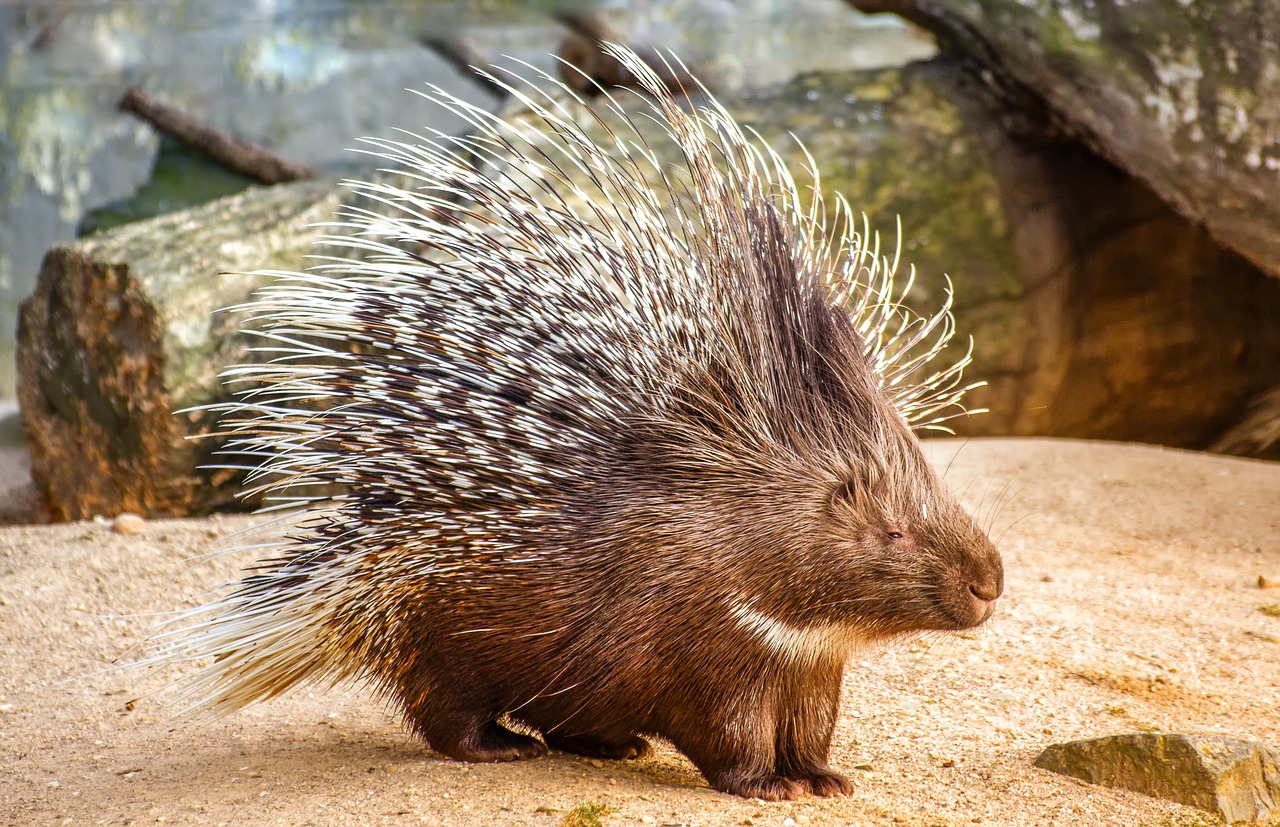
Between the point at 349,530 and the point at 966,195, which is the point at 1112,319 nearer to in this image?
the point at 966,195

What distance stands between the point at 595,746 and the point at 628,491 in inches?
26.2

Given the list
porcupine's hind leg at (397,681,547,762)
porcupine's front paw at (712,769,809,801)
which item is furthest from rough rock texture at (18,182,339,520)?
porcupine's front paw at (712,769,809,801)

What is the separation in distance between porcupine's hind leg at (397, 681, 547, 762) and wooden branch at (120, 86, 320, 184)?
20.5 feet

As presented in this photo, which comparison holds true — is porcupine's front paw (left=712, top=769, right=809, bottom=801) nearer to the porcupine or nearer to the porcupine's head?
the porcupine

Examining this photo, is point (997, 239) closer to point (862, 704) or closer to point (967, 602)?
point (862, 704)

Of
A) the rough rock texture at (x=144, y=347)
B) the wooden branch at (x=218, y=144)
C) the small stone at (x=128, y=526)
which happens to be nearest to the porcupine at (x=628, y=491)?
the small stone at (x=128, y=526)

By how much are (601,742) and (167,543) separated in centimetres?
221

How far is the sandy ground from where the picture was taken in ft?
7.07

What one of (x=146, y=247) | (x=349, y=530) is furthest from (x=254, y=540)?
(x=349, y=530)

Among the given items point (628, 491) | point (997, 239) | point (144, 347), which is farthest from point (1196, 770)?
point (144, 347)

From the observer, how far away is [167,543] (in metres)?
3.99

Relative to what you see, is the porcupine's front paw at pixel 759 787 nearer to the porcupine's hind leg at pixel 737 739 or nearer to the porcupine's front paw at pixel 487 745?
the porcupine's hind leg at pixel 737 739

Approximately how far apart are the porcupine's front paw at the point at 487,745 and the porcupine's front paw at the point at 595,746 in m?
0.06

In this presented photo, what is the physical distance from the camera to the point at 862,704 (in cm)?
275
